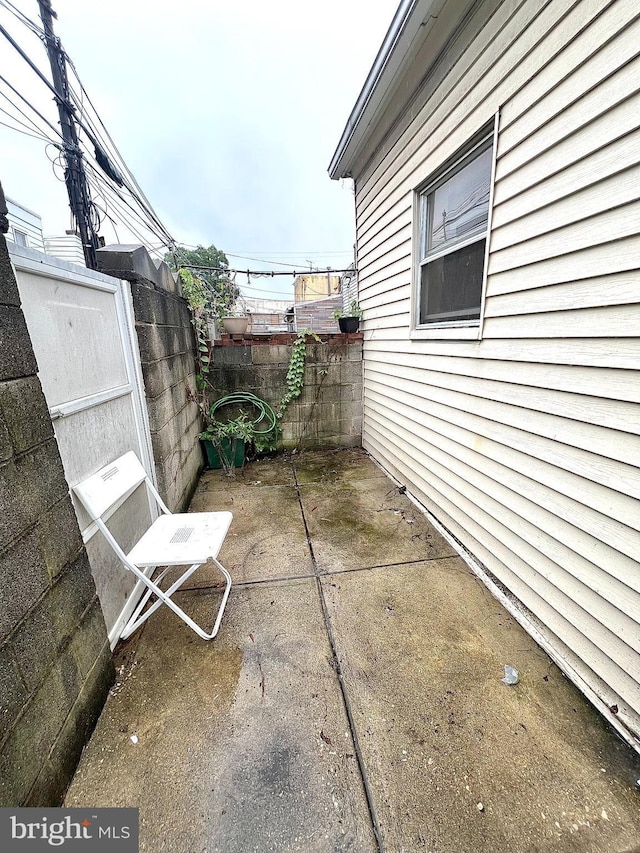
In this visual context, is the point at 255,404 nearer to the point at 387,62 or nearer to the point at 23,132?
the point at 23,132

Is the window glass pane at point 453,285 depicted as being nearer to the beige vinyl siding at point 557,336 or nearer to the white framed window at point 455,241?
the white framed window at point 455,241

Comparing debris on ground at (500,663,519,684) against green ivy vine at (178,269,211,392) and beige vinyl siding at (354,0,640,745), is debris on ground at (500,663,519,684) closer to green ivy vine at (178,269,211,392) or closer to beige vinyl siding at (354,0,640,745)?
beige vinyl siding at (354,0,640,745)

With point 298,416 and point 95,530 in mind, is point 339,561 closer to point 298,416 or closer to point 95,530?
point 95,530

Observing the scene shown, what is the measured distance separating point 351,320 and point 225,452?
215 centimetres

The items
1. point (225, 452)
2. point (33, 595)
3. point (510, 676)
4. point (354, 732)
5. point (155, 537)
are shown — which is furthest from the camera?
point (225, 452)

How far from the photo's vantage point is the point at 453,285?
88.9 inches

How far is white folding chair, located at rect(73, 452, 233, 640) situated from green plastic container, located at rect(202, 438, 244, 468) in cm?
170

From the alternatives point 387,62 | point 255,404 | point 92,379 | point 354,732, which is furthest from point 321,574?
point 387,62

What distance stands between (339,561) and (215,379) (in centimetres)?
261

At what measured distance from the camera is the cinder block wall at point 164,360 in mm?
2008

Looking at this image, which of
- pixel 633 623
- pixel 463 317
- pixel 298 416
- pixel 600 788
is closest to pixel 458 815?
pixel 600 788

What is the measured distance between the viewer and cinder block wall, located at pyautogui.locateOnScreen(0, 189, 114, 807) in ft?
2.82

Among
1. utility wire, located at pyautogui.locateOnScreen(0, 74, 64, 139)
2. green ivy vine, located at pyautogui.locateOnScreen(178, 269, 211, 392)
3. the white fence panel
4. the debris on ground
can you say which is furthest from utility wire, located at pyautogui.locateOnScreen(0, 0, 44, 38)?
the debris on ground

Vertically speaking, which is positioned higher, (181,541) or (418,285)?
(418,285)
